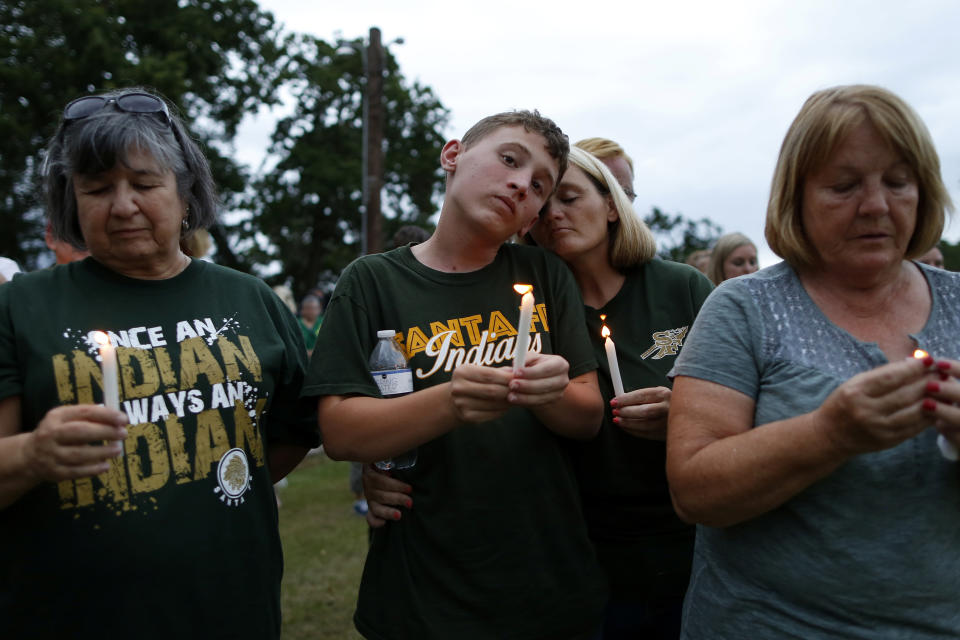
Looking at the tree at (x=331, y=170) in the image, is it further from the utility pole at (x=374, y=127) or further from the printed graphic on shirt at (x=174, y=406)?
the printed graphic on shirt at (x=174, y=406)

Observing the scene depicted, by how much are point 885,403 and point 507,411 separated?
107 centimetres

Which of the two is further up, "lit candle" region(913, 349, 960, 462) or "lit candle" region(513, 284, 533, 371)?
"lit candle" region(513, 284, 533, 371)

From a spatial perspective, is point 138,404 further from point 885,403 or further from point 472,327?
point 885,403

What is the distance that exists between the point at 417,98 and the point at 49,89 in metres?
14.8

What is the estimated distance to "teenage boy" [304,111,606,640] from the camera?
2.04 metres

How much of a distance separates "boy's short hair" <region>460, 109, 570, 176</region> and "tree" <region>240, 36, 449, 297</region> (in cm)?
2710

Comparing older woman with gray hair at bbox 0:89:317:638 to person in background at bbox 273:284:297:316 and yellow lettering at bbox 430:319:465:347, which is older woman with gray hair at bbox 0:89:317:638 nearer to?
yellow lettering at bbox 430:319:465:347

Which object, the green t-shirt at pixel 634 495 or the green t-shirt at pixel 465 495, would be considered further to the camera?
the green t-shirt at pixel 634 495

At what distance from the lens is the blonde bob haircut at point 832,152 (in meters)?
1.68

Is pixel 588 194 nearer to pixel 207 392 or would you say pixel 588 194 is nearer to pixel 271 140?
pixel 207 392

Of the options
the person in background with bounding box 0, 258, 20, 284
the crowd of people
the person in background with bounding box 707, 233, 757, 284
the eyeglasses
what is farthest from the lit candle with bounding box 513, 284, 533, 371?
the person in background with bounding box 707, 233, 757, 284

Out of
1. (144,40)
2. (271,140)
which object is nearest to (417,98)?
(271,140)

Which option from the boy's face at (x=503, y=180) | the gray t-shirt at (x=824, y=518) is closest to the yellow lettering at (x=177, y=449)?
the boy's face at (x=503, y=180)

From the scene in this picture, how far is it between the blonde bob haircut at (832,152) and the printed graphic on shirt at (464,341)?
2.58 ft
